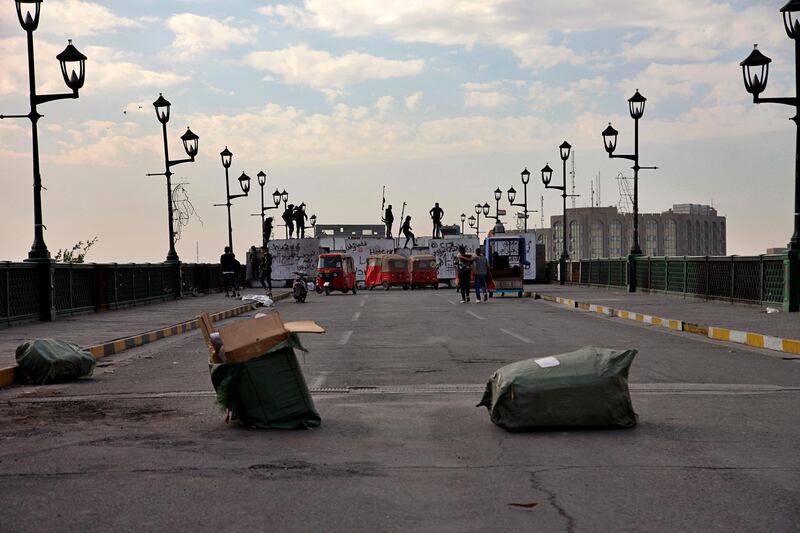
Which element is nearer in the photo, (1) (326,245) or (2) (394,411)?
(2) (394,411)

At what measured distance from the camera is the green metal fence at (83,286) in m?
20.5

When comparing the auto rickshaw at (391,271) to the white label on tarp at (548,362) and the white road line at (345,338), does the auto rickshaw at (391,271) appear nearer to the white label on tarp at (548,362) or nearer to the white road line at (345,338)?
the white road line at (345,338)

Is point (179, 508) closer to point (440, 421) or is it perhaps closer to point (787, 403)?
point (440, 421)

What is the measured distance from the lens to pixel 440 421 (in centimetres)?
802

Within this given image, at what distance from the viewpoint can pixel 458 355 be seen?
13711 mm

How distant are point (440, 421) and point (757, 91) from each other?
1559 cm

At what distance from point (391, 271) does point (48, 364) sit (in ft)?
140

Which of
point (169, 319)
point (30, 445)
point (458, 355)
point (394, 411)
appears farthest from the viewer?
point (169, 319)

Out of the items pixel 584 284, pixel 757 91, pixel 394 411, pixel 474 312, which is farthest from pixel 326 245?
pixel 394 411

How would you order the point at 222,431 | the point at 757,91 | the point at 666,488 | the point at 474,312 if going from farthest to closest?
the point at 474,312
the point at 757,91
the point at 222,431
the point at 666,488

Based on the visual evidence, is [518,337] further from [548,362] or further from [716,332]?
[548,362]

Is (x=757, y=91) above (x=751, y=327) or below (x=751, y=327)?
above

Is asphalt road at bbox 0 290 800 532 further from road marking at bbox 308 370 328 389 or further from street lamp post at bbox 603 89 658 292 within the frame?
street lamp post at bbox 603 89 658 292

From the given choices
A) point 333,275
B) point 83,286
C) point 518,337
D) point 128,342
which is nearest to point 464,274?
point 83,286
